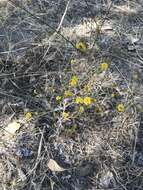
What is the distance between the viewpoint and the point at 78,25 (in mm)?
2979

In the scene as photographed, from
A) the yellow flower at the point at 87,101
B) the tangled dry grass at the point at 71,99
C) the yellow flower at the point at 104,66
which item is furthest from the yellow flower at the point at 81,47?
the yellow flower at the point at 87,101

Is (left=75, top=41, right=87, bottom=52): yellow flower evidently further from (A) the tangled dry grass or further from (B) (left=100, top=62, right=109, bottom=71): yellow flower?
(B) (left=100, top=62, right=109, bottom=71): yellow flower

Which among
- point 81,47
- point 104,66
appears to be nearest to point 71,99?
point 104,66

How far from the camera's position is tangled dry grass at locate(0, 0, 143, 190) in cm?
224

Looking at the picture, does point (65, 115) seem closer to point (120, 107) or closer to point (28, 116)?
point (28, 116)

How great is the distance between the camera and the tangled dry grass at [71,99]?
224cm

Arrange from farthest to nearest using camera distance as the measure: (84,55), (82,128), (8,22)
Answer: (8,22), (84,55), (82,128)

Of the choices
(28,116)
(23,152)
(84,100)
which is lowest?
(23,152)

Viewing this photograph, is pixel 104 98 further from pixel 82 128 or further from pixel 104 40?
pixel 104 40

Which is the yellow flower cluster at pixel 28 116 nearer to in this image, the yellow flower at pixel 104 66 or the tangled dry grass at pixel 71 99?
the tangled dry grass at pixel 71 99

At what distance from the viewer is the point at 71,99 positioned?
249 cm

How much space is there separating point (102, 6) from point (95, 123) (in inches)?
40.3

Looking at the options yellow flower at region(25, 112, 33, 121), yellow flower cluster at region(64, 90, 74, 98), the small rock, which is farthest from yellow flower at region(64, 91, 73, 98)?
the small rock

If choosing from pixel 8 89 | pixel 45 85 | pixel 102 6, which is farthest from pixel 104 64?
pixel 102 6
